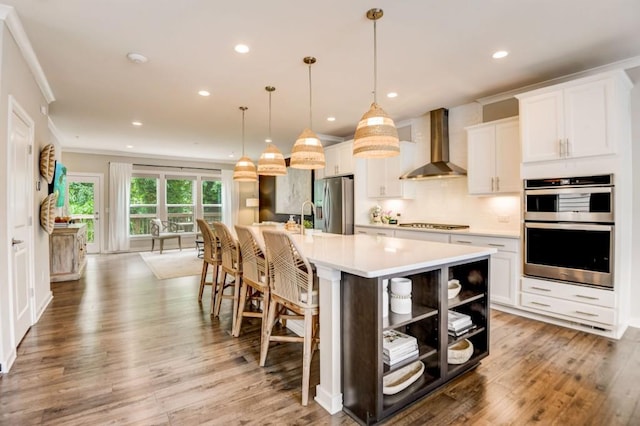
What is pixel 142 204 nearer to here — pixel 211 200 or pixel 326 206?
pixel 211 200

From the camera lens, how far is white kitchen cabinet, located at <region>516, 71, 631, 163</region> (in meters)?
2.91

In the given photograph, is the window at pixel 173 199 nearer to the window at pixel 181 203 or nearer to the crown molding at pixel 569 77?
the window at pixel 181 203

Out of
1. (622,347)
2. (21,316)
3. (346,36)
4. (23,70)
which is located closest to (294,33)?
(346,36)

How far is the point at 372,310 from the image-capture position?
1.71 metres

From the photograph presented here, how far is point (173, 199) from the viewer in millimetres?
9188

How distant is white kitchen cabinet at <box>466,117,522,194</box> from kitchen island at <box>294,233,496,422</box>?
213 cm

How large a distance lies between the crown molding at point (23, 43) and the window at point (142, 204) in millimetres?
5270

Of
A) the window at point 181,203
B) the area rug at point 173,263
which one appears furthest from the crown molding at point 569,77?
the window at point 181,203

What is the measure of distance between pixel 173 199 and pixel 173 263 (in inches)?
122

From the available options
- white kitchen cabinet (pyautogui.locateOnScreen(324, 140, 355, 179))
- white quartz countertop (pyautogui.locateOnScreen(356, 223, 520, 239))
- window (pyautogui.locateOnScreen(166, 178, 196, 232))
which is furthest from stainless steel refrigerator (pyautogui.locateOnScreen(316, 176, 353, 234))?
window (pyautogui.locateOnScreen(166, 178, 196, 232))

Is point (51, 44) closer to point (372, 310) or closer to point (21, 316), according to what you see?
point (21, 316)

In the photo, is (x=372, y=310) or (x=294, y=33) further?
(x=294, y=33)

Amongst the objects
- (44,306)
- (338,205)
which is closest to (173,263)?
(44,306)

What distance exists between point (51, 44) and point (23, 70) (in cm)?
39
